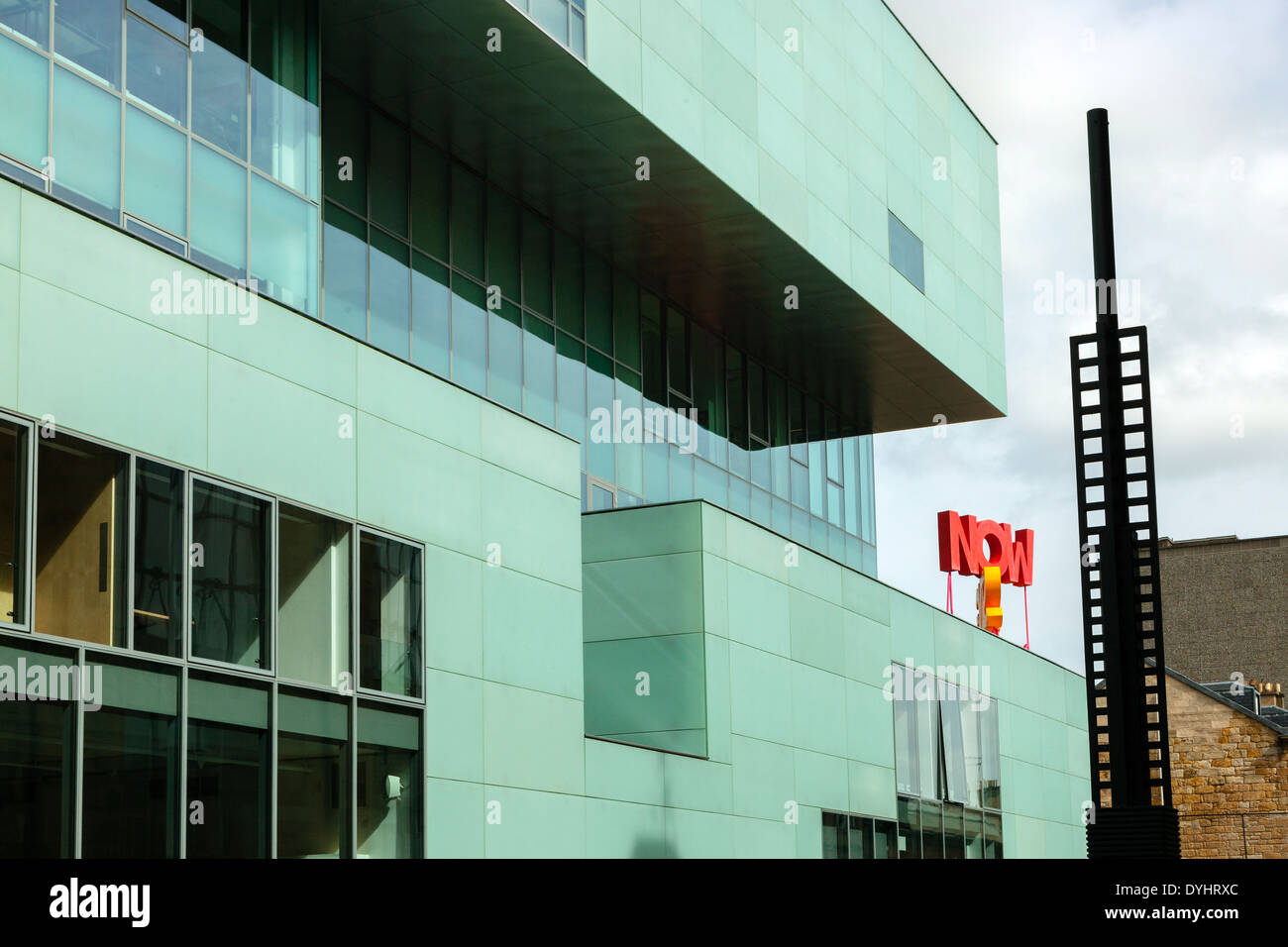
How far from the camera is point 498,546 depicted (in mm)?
20422

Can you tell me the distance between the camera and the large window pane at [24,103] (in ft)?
51.5

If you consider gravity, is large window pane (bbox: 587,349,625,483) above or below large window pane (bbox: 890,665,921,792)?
above

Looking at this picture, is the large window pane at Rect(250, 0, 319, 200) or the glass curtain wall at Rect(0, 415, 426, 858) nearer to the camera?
the glass curtain wall at Rect(0, 415, 426, 858)

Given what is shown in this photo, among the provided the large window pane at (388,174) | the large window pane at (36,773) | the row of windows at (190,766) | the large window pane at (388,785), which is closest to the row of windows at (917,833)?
the large window pane at (388,785)

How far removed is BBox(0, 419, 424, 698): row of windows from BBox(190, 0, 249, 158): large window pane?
4.68 m

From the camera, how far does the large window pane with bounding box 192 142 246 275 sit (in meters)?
18.1

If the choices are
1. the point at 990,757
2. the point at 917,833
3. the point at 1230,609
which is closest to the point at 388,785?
the point at 917,833

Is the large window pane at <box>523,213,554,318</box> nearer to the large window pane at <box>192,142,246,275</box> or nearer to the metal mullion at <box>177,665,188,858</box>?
the large window pane at <box>192,142,246,275</box>

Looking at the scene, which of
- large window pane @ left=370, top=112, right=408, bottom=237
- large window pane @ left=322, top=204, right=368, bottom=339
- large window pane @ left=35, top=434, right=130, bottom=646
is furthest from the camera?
large window pane @ left=370, top=112, right=408, bottom=237

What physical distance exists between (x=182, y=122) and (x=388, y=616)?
19.9 feet

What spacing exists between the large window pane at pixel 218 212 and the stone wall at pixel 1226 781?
4065 centimetres

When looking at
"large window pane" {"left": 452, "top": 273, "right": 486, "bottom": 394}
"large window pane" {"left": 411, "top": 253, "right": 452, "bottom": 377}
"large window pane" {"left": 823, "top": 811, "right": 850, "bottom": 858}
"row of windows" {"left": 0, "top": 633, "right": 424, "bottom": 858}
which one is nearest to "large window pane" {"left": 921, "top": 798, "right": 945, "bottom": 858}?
"large window pane" {"left": 823, "top": 811, "right": 850, "bottom": 858}
